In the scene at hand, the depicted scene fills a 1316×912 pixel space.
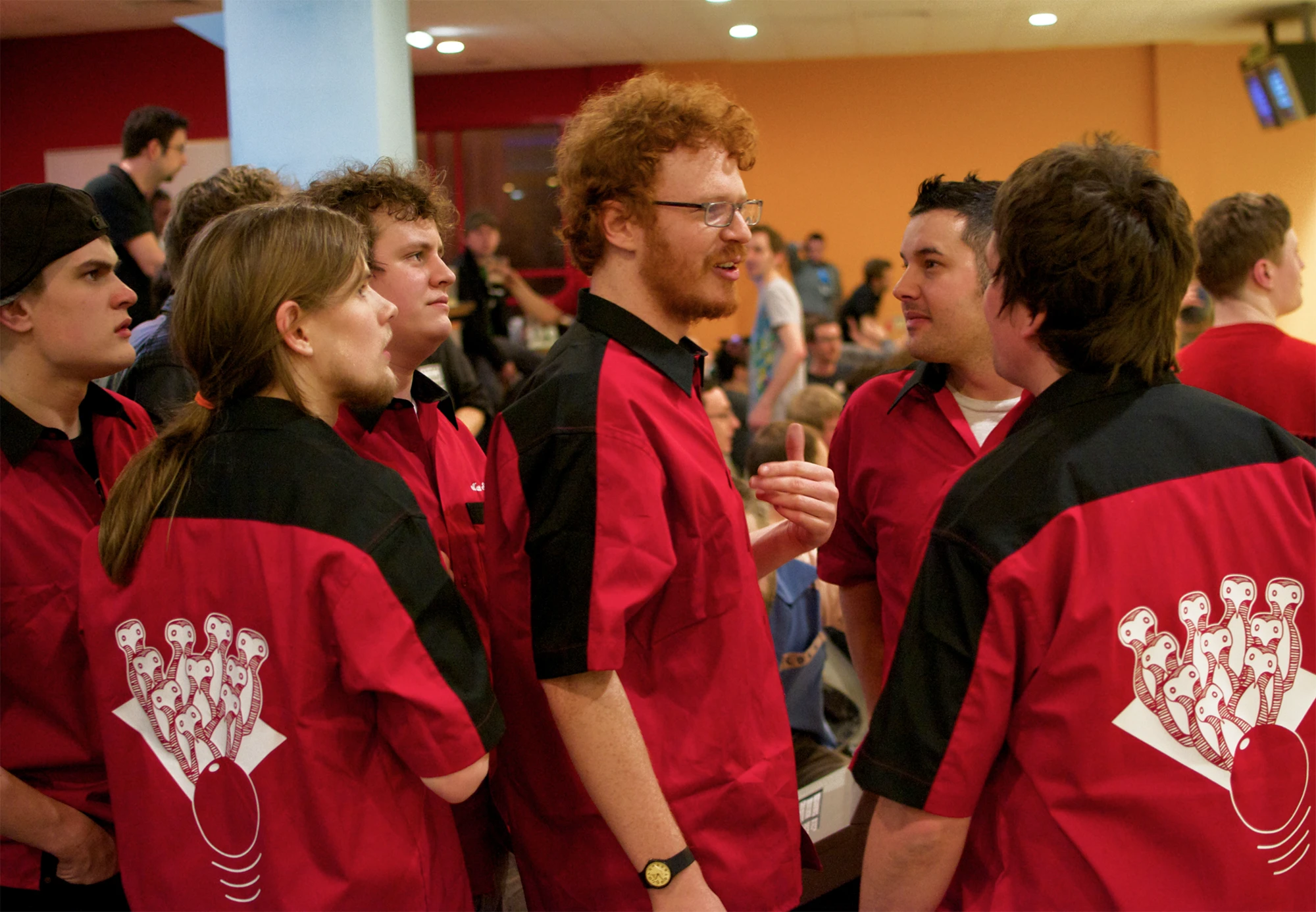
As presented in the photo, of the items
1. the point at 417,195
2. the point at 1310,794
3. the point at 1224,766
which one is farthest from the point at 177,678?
the point at 1310,794

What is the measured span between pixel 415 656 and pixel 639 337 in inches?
21.0

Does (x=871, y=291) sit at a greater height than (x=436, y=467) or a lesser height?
greater

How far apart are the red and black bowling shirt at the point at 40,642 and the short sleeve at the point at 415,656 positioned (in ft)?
1.82

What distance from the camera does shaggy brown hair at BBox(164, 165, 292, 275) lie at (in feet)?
7.16

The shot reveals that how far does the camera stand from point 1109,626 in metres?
1.16

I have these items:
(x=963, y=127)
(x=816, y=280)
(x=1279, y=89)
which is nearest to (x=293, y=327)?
(x=816, y=280)

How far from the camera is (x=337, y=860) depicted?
130 cm

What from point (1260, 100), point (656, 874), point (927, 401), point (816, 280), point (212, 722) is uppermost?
point (1260, 100)

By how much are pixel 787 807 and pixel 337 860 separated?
0.63 metres

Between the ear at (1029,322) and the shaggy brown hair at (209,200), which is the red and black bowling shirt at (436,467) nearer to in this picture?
the shaggy brown hair at (209,200)

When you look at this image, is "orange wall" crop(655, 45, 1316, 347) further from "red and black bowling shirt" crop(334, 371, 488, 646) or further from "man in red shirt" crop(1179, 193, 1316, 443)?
"red and black bowling shirt" crop(334, 371, 488, 646)

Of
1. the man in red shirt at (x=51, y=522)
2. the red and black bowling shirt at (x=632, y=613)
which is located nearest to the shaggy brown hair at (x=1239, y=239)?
the red and black bowling shirt at (x=632, y=613)

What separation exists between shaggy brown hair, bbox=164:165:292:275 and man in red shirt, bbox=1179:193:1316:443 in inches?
98.8

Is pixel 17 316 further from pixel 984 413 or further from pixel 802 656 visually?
pixel 802 656
